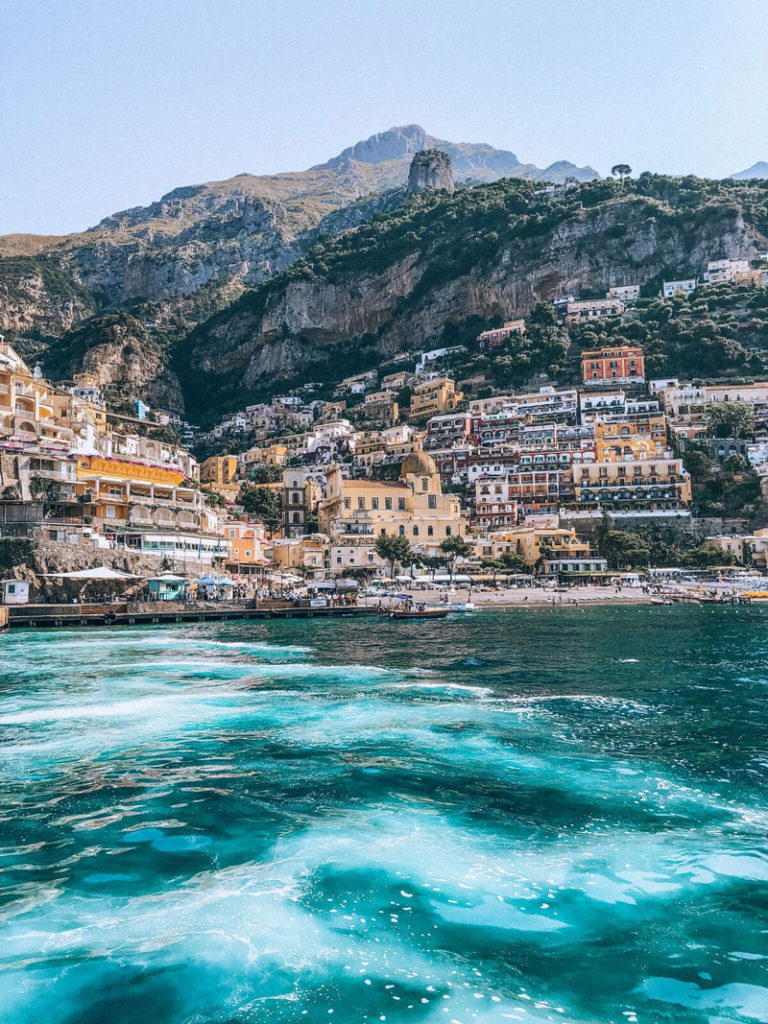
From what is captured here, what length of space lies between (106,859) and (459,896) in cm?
454

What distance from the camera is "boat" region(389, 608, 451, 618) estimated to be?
155 ft

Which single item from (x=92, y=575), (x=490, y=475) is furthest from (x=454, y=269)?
(x=92, y=575)

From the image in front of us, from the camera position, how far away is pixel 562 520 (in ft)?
254

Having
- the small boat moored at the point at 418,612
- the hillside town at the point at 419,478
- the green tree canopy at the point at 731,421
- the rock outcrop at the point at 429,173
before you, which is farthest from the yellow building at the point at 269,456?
the rock outcrop at the point at 429,173

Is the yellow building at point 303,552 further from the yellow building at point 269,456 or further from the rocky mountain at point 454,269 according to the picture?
the rocky mountain at point 454,269

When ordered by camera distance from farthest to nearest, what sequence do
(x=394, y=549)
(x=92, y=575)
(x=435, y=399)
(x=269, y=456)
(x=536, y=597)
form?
(x=435, y=399), (x=269, y=456), (x=394, y=549), (x=536, y=597), (x=92, y=575)

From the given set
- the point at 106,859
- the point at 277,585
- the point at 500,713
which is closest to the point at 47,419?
the point at 277,585

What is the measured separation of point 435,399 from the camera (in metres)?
110

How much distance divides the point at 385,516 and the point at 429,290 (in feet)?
258

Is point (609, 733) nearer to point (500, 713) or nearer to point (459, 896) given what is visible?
point (500, 713)

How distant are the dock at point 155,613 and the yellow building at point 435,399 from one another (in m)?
61.8

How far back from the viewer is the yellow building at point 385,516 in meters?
73.6

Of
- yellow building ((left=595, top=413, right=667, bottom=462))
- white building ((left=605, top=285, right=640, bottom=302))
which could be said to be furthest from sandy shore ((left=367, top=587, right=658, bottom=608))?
white building ((left=605, top=285, right=640, bottom=302))

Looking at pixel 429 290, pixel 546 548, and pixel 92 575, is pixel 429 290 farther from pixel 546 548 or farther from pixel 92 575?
pixel 92 575
